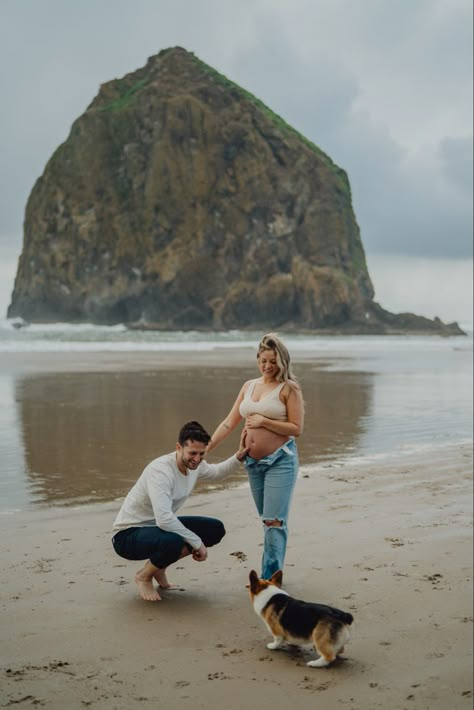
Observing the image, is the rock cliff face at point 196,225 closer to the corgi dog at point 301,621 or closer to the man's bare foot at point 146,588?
the man's bare foot at point 146,588

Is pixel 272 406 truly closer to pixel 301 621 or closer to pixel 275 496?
pixel 275 496

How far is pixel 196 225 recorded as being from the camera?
9100cm

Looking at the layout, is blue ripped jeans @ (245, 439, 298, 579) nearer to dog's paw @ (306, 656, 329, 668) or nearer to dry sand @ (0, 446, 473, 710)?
dry sand @ (0, 446, 473, 710)

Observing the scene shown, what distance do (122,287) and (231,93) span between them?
27.1 meters

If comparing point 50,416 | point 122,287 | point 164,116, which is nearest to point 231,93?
point 164,116

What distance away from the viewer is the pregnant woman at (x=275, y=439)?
5.05 meters

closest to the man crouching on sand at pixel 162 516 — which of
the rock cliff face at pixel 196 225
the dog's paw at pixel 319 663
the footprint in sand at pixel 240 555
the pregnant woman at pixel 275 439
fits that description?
the pregnant woman at pixel 275 439

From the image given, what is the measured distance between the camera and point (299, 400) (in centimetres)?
509

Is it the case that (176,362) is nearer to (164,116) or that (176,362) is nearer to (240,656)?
(240,656)

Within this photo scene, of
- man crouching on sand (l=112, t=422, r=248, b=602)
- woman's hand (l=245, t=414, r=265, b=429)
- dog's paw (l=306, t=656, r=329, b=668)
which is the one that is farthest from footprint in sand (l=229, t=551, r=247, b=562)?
dog's paw (l=306, t=656, r=329, b=668)

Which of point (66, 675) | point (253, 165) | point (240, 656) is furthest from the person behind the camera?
point (253, 165)

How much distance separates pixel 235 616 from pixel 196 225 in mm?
87875

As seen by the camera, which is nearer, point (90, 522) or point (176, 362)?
point (90, 522)

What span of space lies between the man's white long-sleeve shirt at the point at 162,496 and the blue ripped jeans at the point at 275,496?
0.21 m
